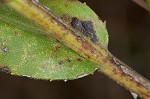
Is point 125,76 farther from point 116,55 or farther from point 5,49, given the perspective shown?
point 116,55

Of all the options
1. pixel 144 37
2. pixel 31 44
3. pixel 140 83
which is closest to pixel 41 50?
pixel 31 44

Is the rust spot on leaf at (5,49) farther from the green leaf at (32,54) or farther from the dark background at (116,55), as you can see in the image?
the dark background at (116,55)

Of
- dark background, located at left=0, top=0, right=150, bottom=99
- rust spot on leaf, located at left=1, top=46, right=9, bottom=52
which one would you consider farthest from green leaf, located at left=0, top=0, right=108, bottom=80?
dark background, located at left=0, top=0, right=150, bottom=99

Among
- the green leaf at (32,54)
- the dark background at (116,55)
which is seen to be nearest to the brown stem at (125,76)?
the green leaf at (32,54)

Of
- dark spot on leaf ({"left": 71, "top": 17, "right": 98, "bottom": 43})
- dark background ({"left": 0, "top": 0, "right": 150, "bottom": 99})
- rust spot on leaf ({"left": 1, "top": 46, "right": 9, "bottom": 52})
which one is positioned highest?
dark spot on leaf ({"left": 71, "top": 17, "right": 98, "bottom": 43})

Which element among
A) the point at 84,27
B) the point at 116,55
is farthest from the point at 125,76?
the point at 116,55

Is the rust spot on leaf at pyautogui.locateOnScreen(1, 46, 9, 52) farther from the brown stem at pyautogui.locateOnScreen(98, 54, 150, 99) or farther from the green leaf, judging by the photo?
the brown stem at pyautogui.locateOnScreen(98, 54, 150, 99)
